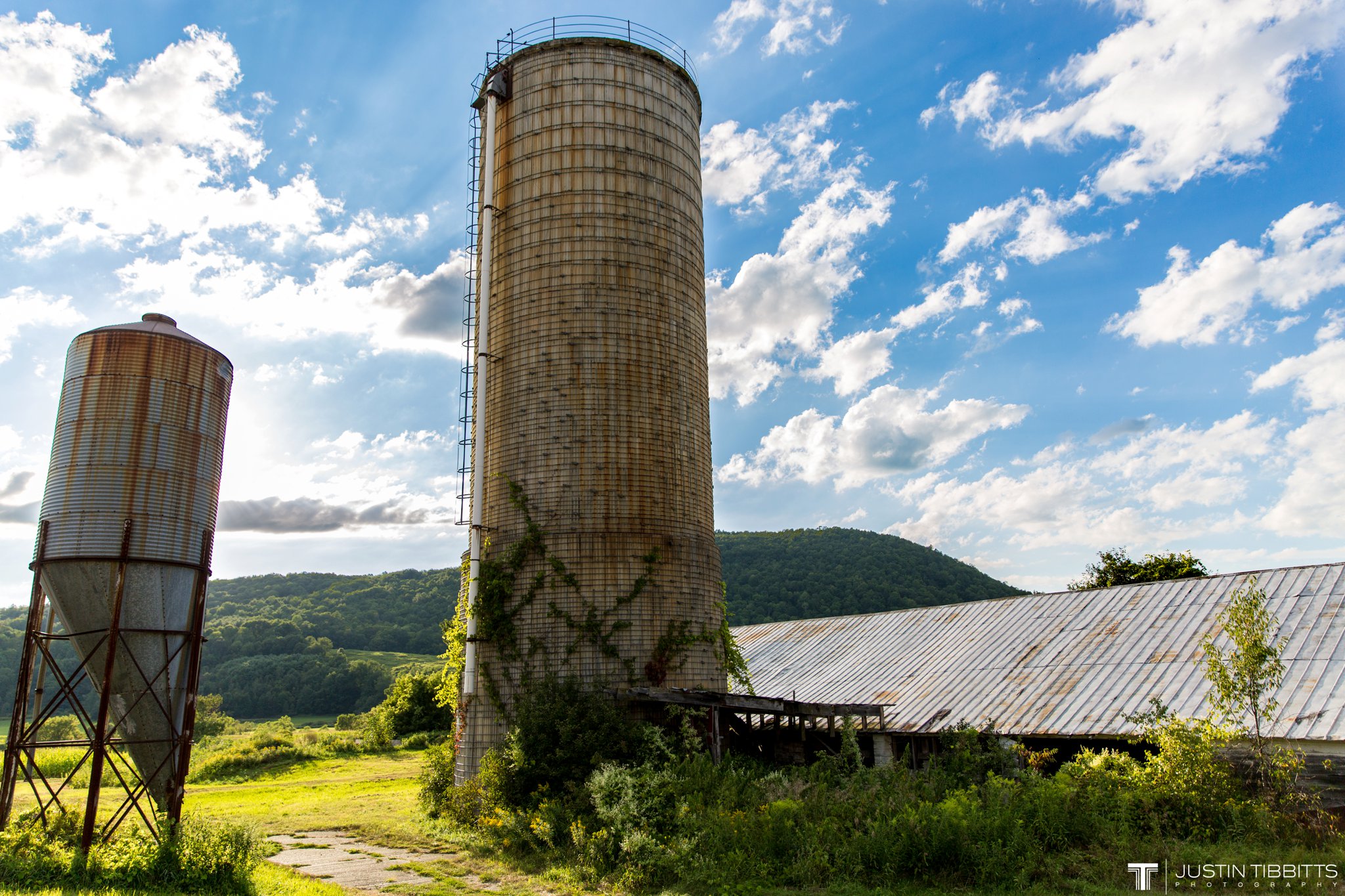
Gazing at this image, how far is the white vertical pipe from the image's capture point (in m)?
20.4

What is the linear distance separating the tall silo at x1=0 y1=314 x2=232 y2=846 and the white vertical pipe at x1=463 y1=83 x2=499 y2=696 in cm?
585

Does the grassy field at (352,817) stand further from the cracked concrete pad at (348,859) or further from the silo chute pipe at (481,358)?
the silo chute pipe at (481,358)

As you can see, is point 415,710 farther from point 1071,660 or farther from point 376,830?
point 1071,660

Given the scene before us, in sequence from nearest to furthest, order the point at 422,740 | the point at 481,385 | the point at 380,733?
the point at 481,385 → the point at 422,740 → the point at 380,733

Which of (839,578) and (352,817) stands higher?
(839,578)

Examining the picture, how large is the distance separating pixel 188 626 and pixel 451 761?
310 inches

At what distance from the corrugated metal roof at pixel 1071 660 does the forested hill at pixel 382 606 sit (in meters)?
28.2

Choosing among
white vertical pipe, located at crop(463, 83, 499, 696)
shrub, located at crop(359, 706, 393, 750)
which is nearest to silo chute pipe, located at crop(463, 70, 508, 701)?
white vertical pipe, located at crop(463, 83, 499, 696)

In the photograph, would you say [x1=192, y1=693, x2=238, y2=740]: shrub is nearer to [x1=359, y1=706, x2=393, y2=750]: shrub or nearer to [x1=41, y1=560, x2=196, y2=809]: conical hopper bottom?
[x1=359, y1=706, x2=393, y2=750]: shrub

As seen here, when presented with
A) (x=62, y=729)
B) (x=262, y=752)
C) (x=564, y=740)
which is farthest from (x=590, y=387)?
(x=62, y=729)

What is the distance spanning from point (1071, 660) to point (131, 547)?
22.0 metres

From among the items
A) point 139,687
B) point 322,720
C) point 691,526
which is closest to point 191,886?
point 139,687

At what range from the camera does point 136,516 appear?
16.3m

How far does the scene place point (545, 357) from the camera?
21219 mm
